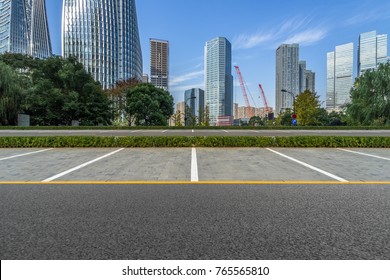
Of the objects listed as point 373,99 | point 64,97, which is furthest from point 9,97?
point 373,99

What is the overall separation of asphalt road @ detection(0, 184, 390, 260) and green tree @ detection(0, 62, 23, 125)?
107 feet

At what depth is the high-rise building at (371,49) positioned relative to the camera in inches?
3004

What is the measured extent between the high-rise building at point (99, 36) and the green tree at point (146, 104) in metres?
58.0

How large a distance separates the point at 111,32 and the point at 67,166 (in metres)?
116

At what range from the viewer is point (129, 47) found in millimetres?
117125

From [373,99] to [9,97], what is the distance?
170 feet

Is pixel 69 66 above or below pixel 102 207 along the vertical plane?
above

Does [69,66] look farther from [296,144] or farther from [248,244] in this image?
[248,244]

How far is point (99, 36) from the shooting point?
103875 mm

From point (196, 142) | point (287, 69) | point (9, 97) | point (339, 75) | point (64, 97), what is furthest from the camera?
point (339, 75)

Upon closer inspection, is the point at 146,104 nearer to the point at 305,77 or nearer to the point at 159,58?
the point at 305,77

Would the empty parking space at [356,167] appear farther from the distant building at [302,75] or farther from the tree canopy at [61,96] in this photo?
the distant building at [302,75]
